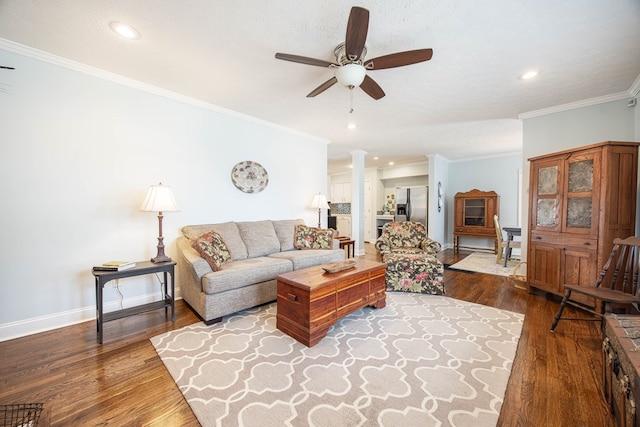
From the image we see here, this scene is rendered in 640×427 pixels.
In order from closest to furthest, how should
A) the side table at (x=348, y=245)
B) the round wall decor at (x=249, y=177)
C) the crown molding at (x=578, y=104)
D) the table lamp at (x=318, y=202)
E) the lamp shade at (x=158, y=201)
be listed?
the lamp shade at (x=158, y=201), the crown molding at (x=578, y=104), the round wall decor at (x=249, y=177), the table lamp at (x=318, y=202), the side table at (x=348, y=245)

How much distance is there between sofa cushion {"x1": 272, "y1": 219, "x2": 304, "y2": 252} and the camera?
150 inches

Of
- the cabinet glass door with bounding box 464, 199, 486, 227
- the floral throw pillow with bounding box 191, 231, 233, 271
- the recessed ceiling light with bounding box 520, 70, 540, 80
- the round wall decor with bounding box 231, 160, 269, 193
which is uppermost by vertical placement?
the recessed ceiling light with bounding box 520, 70, 540, 80

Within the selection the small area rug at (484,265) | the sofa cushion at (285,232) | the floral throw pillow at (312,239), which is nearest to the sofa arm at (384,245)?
the floral throw pillow at (312,239)

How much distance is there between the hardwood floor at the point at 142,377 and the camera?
4.58 ft

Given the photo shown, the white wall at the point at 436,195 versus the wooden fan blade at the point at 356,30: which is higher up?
the wooden fan blade at the point at 356,30

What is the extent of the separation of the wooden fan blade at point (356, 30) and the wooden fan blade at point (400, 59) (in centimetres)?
16

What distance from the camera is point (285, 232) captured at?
3.92m

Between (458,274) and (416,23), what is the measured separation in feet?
12.9

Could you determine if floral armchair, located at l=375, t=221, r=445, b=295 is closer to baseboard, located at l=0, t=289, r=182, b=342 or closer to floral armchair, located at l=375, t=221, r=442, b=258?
floral armchair, located at l=375, t=221, r=442, b=258

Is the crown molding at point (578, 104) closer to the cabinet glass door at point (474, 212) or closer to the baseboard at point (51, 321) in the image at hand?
the cabinet glass door at point (474, 212)

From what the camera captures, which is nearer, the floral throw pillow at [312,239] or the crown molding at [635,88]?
the crown molding at [635,88]

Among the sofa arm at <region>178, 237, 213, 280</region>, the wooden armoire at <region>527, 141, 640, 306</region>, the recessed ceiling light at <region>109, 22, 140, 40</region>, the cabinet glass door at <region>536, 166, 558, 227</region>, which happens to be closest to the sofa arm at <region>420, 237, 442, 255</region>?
the wooden armoire at <region>527, 141, 640, 306</region>

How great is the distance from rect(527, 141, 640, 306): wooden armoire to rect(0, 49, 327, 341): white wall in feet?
14.2

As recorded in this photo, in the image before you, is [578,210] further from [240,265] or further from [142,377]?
[142,377]
